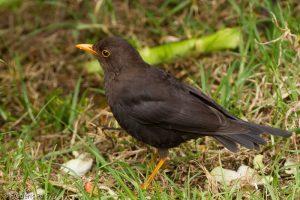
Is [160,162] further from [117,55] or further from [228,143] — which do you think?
[117,55]

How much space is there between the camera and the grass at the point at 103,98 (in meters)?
5.42

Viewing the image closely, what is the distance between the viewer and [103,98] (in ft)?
23.7

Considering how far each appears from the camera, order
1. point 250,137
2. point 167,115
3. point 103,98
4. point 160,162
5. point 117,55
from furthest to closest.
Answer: point 103,98 < point 117,55 < point 160,162 < point 167,115 < point 250,137

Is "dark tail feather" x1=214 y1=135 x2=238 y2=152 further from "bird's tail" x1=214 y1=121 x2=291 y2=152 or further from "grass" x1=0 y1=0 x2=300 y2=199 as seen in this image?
"grass" x1=0 y1=0 x2=300 y2=199

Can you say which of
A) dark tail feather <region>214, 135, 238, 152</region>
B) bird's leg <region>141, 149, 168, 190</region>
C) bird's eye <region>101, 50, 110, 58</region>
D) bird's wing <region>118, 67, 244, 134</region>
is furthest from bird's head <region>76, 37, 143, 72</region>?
dark tail feather <region>214, 135, 238, 152</region>

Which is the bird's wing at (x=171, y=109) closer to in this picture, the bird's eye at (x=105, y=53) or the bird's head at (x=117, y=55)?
the bird's head at (x=117, y=55)

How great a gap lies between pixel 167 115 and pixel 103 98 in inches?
71.5

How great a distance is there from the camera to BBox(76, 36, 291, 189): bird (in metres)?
5.45

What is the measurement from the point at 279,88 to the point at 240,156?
728 millimetres

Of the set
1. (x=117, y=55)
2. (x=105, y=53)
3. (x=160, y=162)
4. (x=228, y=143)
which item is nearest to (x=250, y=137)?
(x=228, y=143)

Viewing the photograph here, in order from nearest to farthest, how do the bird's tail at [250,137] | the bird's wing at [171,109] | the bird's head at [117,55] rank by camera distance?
the bird's tail at [250,137]
the bird's wing at [171,109]
the bird's head at [117,55]

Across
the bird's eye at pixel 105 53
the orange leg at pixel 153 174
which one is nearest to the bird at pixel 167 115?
the orange leg at pixel 153 174

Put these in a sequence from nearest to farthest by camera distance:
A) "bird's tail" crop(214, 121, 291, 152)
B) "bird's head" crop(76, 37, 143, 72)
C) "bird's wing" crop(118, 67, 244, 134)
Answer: "bird's tail" crop(214, 121, 291, 152) < "bird's wing" crop(118, 67, 244, 134) < "bird's head" crop(76, 37, 143, 72)

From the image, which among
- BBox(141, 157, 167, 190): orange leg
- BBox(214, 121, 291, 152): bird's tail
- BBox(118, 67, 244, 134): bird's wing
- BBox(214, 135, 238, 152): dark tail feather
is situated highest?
BBox(118, 67, 244, 134): bird's wing
